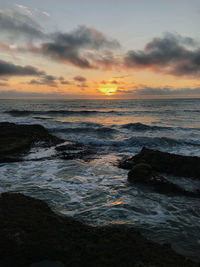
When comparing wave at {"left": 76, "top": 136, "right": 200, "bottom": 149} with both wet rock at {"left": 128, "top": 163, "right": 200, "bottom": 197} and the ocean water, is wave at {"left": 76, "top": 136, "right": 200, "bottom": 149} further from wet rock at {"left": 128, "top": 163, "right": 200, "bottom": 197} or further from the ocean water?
wet rock at {"left": 128, "top": 163, "right": 200, "bottom": 197}

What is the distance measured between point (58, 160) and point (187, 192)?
17.5 ft

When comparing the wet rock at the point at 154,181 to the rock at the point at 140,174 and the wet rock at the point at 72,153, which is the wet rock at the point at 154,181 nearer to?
the rock at the point at 140,174

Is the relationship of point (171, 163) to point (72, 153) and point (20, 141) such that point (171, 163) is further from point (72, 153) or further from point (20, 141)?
point (20, 141)

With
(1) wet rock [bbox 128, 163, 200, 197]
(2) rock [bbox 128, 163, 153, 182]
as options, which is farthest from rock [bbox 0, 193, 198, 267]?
(2) rock [bbox 128, 163, 153, 182]

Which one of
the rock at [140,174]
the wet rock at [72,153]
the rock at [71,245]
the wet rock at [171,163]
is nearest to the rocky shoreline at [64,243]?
the rock at [71,245]

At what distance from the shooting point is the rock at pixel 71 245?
8.49ft

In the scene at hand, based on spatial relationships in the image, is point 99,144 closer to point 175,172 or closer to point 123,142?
point 123,142

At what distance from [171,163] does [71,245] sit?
5533 millimetres

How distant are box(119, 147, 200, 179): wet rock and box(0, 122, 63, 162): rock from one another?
521 centimetres

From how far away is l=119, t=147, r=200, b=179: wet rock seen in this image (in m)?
6.98

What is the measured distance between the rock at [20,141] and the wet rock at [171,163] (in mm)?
5207

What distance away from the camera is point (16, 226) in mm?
3219

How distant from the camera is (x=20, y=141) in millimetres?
11516

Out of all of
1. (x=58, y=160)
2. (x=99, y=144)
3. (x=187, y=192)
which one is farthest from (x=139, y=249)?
(x=99, y=144)
